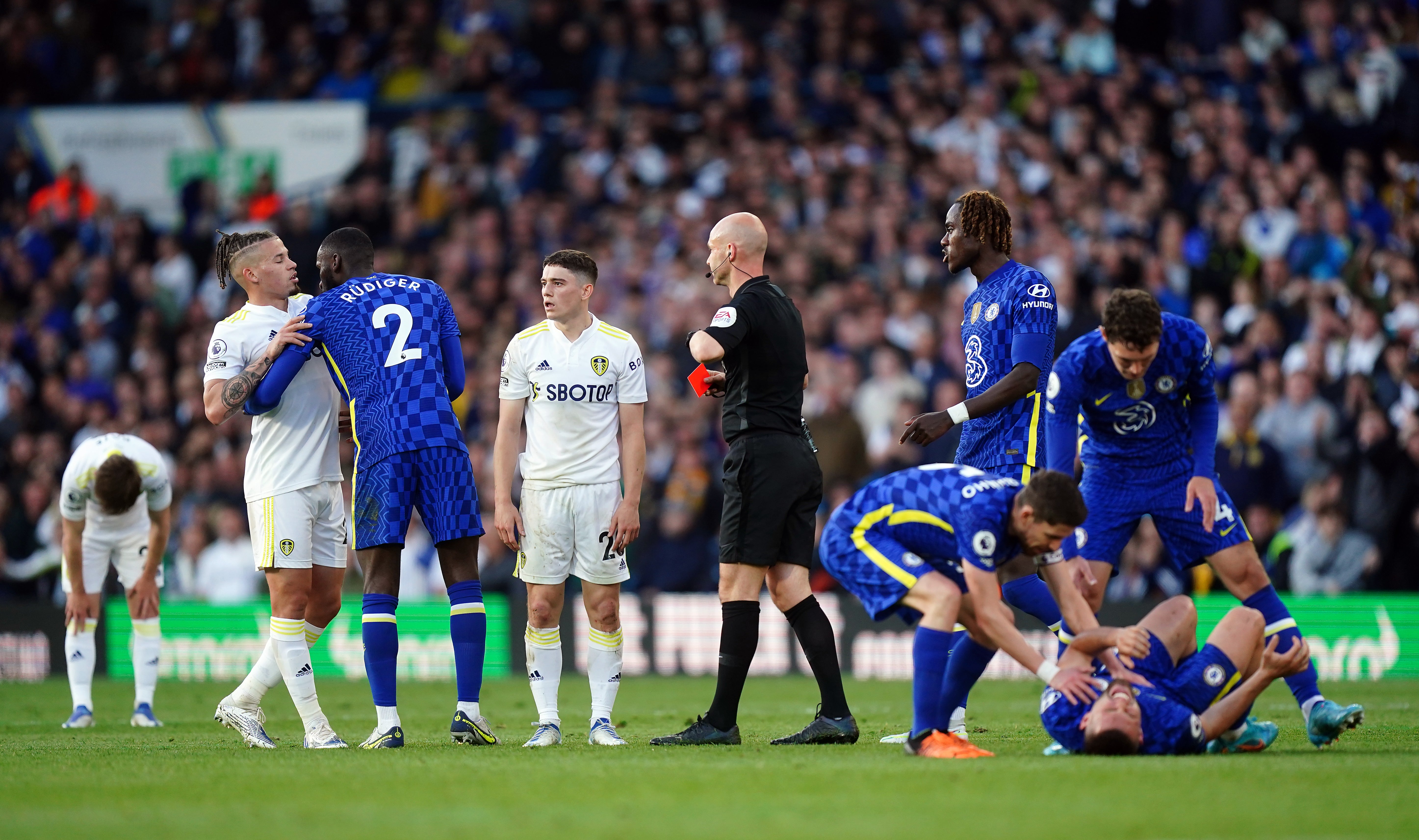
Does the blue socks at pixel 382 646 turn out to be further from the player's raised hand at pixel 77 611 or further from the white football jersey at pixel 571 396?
the player's raised hand at pixel 77 611

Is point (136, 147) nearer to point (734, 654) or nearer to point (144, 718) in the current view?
point (144, 718)

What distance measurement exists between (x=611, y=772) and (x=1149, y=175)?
41.9 feet

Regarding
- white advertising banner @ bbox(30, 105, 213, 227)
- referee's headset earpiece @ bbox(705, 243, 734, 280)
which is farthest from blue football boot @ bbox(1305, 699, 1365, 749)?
white advertising banner @ bbox(30, 105, 213, 227)

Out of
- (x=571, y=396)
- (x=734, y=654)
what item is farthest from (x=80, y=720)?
(x=734, y=654)

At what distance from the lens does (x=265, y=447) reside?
862cm

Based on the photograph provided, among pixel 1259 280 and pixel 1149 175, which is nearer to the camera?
pixel 1259 280

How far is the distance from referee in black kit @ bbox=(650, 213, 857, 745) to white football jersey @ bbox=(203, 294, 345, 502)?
216cm

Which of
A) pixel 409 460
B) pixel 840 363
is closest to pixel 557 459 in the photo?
pixel 409 460

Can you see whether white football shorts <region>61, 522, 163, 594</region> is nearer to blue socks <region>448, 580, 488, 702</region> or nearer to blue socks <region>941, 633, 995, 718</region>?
blue socks <region>448, 580, 488, 702</region>

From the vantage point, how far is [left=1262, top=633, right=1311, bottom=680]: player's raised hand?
7352mm

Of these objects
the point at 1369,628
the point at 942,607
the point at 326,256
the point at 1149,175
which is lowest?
the point at 1369,628

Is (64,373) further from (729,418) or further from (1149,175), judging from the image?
(729,418)

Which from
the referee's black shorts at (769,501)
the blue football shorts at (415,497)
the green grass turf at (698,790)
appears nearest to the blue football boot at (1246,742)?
the green grass turf at (698,790)

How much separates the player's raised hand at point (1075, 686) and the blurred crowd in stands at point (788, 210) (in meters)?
8.20
